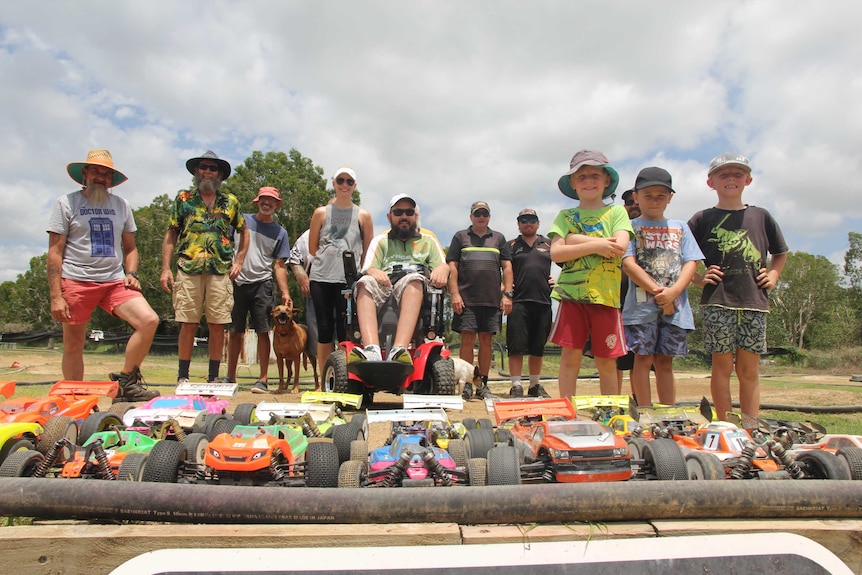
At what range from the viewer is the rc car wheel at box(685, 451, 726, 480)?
257 cm

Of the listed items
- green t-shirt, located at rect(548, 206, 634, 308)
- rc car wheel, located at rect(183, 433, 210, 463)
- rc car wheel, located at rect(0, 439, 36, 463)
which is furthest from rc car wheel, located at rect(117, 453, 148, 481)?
green t-shirt, located at rect(548, 206, 634, 308)

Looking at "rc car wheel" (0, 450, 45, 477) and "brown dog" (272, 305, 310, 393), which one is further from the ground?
"brown dog" (272, 305, 310, 393)

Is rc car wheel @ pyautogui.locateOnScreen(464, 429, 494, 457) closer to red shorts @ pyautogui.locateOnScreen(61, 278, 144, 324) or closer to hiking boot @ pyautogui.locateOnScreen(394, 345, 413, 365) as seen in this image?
hiking boot @ pyautogui.locateOnScreen(394, 345, 413, 365)

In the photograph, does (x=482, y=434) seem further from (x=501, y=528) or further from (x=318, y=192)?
(x=318, y=192)

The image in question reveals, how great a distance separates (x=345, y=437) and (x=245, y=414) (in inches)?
46.8

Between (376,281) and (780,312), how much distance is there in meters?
59.2

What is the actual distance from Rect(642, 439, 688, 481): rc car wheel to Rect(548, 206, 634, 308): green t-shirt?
5.80ft

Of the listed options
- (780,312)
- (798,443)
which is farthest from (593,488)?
(780,312)

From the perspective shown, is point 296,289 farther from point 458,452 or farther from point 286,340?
point 458,452

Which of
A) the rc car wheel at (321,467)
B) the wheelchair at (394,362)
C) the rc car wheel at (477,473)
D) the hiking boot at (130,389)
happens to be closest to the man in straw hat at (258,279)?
the wheelchair at (394,362)

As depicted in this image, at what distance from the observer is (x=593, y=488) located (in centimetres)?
201

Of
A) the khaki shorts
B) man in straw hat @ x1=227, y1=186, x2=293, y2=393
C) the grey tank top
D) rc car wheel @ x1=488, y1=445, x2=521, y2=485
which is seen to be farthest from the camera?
man in straw hat @ x1=227, y1=186, x2=293, y2=393

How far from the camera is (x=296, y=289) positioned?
112ft

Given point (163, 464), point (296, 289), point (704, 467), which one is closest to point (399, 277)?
point (163, 464)
